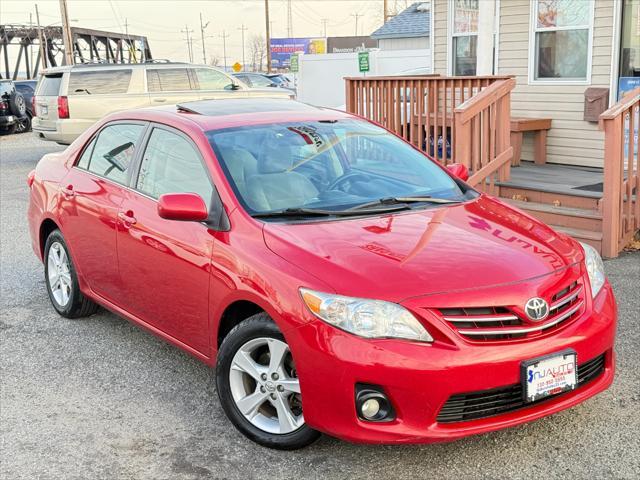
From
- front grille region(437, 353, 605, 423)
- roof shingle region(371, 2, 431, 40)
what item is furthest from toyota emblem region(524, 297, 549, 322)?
roof shingle region(371, 2, 431, 40)

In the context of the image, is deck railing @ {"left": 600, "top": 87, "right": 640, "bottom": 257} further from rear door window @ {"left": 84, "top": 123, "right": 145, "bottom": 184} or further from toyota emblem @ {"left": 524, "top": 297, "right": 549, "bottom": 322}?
rear door window @ {"left": 84, "top": 123, "right": 145, "bottom": 184}

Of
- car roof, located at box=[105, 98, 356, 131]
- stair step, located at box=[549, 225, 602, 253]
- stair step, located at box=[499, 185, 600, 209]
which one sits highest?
car roof, located at box=[105, 98, 356, 131]

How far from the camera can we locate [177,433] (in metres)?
4.09

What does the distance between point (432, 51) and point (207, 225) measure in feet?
27.8

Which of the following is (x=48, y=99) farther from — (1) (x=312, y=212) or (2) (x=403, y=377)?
(2) (x=403, y=377)

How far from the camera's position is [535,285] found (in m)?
3.58

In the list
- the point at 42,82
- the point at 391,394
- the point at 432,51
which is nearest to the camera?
the point at 391,394

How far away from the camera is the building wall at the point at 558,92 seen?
375 inches

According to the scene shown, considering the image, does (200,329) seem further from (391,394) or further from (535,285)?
(535,285)

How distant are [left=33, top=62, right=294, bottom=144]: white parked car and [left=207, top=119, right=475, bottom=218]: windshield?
1083 centimetres

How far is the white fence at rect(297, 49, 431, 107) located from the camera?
19719 millimetres

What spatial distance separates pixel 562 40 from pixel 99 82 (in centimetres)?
899

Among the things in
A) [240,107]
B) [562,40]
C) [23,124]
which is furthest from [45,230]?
[23,124]

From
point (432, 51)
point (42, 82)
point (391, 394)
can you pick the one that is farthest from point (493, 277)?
point (42, 82)
